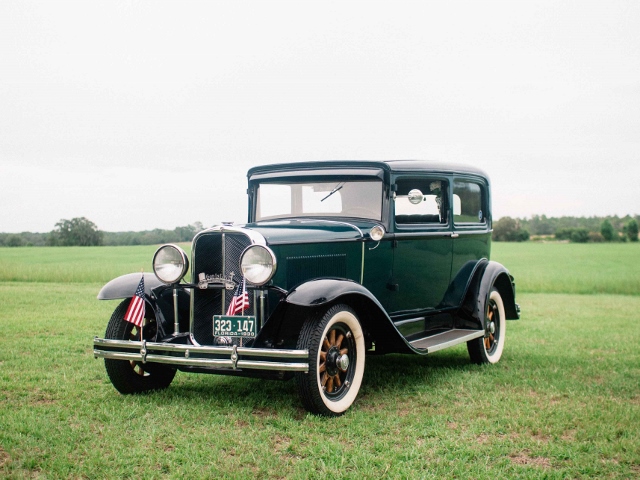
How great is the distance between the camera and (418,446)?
4.43 metres

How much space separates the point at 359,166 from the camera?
643 cm

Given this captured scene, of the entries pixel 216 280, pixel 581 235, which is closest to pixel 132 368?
pixel 216 280

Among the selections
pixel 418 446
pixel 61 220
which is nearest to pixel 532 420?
pixel 418 446

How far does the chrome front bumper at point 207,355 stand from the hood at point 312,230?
94 centimetres

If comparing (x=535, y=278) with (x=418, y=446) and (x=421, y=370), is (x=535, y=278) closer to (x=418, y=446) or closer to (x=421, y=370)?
(x=421, y=370)

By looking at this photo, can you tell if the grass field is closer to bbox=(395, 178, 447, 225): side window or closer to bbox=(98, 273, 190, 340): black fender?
bbox=(98, 273, 190, 340): black fender

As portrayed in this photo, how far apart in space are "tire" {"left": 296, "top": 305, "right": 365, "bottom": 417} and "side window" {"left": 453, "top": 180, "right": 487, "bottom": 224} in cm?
241

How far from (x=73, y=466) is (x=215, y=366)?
1277mm

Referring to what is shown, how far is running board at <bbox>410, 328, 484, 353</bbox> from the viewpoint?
6.24 m

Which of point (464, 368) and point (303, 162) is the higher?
point (303, 162)

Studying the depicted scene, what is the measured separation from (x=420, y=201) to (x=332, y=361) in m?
1.94

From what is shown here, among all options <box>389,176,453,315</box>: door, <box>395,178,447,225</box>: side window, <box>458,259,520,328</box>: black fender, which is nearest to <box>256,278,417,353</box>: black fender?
<box>389,176,453,315</box>: door

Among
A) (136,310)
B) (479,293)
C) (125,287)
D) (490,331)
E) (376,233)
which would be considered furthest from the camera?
(490,331)

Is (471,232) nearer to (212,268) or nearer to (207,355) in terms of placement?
A: (212,268)
